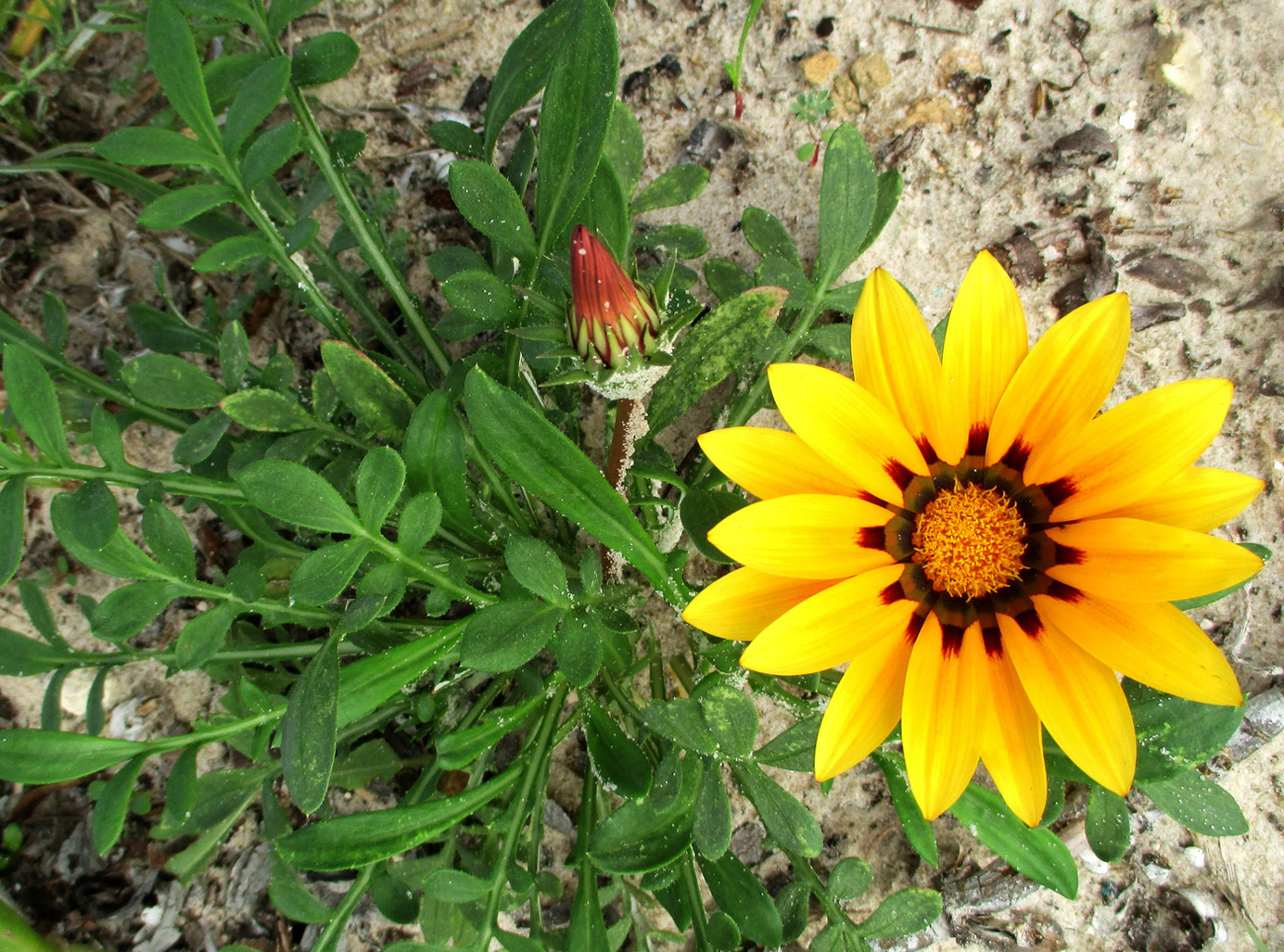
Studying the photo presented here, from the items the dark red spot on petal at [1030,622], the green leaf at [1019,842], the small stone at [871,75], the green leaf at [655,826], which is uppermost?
the small stone at [871,75]

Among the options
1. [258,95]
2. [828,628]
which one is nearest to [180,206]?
[258,95]

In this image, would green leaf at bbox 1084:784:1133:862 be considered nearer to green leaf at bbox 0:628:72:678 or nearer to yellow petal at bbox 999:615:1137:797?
yellow petal at bbox 999:615:1137:797

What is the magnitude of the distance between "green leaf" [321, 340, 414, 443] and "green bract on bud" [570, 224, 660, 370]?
427 millimetres

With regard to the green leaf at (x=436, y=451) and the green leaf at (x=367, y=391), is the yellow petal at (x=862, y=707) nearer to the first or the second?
the green leaf at (x=436, y=451)

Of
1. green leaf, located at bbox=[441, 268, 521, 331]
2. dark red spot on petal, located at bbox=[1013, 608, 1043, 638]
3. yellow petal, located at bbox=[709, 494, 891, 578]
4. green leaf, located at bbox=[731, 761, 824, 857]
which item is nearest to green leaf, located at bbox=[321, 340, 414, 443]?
green leaf, located at bbox=[441, 268, 521, 331]

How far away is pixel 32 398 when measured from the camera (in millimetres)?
1322

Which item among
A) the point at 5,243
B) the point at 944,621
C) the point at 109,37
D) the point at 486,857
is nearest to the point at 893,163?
the point at 944,621

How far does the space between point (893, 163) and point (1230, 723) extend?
4.48ft

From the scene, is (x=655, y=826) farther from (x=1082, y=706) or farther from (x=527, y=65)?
(x=527, y=65)

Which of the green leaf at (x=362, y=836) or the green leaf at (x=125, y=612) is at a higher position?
the green leaf at (x=125, y=612)

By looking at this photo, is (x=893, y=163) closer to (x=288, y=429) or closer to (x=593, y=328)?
(x=593, y=328)

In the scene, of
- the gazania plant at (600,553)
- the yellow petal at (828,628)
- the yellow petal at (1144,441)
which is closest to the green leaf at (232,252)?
the gazania plant at (600,553)

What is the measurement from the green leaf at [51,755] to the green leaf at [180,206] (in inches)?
31.4

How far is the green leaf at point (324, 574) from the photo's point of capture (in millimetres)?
1216
